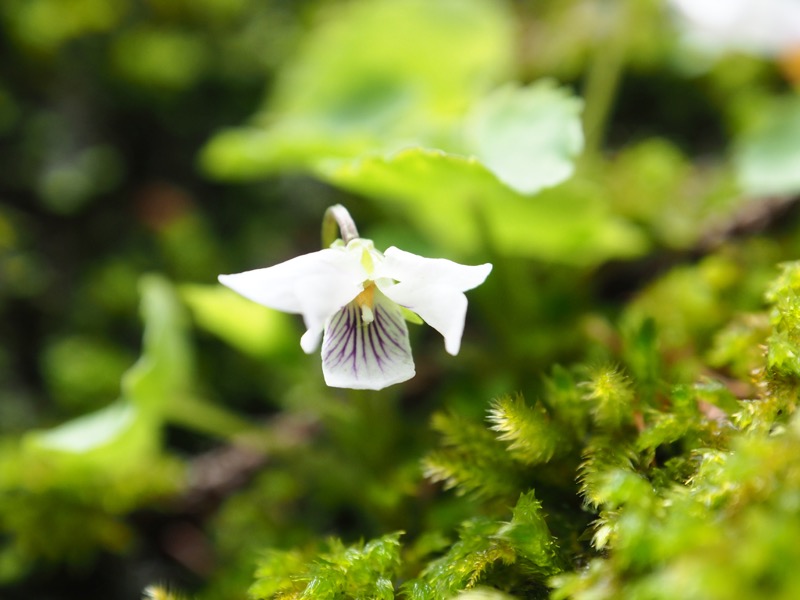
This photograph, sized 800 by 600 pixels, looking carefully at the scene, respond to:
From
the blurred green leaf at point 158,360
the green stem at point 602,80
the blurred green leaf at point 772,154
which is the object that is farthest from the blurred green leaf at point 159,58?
the blurred green leaf at point 772,154

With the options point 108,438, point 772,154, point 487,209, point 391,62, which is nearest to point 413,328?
point 487,209

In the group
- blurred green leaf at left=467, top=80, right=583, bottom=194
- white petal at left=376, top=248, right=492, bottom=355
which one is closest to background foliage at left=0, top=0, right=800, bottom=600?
blurred green leaf at left=467, top=80, right=583, bottom=194

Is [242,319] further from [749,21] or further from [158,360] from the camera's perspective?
[749,21]

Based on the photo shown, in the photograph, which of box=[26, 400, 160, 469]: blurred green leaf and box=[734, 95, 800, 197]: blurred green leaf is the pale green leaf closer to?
box=[26, 400, 160, 469]: blurred green leaf

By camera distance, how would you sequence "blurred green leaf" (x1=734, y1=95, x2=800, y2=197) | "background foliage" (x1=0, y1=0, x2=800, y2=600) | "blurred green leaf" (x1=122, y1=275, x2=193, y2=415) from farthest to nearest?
"blurred green leaf" (x1=734, y1=95, x2=800, y2=197) < "blurred green leaf" (x1=122, y1=275, x2=193, y2=415) < "background foliage" (x1=0, y1=0, x2=800, y2=600)

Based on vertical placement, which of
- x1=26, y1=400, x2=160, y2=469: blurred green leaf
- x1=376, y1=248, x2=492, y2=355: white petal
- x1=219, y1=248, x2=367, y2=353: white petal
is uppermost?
x1=219, y1=248, x2=367, y2=353: white petal

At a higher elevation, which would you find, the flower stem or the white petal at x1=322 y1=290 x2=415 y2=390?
the flower stem

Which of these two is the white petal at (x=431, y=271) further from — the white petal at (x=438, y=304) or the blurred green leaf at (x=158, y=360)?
the blurred green leaf at (x=158, y=360)
